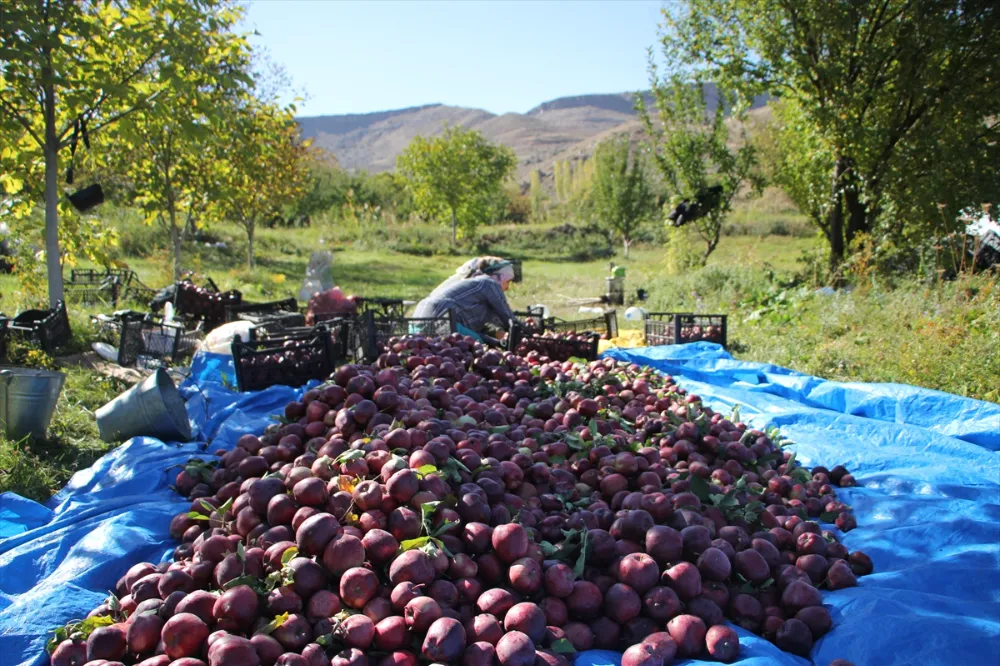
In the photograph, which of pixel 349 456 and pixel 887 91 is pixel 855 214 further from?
pixel 349 456

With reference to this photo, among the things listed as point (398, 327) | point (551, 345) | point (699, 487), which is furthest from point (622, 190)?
point (699, 487)

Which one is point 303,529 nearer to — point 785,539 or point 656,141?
point 785,539

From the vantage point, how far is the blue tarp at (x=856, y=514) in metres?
2.17

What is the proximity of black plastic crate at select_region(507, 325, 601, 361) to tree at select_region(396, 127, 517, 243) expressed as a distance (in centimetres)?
2739

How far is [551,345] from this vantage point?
20.2 feet

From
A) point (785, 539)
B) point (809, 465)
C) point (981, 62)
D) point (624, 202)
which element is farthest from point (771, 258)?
point (785, 539)

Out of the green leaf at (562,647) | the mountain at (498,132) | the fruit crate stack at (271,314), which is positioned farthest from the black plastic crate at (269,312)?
the mountain at (498,132)

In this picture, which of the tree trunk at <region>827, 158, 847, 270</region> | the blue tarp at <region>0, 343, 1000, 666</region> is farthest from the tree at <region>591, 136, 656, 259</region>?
the blue tarp at <region>0, 343, 1000, 666</region>

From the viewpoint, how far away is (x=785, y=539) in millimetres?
2771

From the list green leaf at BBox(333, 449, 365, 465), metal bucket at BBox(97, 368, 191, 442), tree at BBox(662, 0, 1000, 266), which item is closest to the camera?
green leaf at BBox(333, 449, 365, 465)

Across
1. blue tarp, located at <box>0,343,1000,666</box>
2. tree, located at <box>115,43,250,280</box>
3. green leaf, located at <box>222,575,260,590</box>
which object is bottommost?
blue tarp, located at <box>0,343,1000,666</box>

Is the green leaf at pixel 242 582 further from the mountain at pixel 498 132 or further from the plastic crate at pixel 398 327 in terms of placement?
the mountain at pixel 498 132

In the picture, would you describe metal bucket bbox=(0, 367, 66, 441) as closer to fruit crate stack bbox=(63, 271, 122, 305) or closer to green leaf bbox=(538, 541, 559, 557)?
green leaf bbox=(538, 541, 559, 557)

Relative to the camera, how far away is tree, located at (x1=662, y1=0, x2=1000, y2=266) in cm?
1030
